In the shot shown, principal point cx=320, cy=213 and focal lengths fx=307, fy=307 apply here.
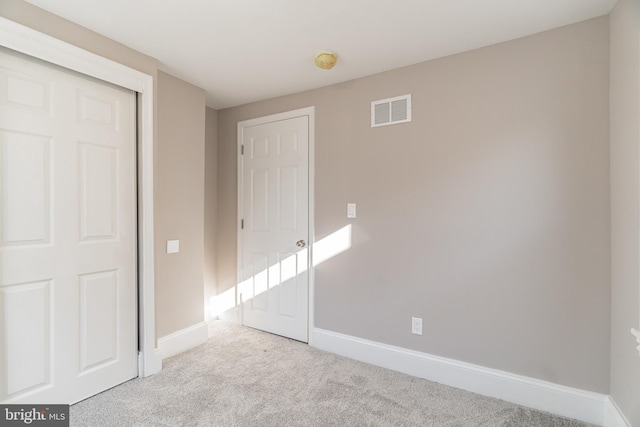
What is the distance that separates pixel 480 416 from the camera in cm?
185

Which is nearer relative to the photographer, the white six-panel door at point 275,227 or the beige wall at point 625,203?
the beige wall at point 625,203

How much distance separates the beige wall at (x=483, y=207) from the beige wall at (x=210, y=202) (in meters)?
1.33

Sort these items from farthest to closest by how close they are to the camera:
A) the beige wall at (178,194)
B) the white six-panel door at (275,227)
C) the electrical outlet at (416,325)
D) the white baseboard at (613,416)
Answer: the white six-panel door at (275,227)
the beige wall at (178,194)
the electrical outlet at (416,325)
the white baseboard at (613,416)

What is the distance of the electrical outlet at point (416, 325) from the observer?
92.4 inches

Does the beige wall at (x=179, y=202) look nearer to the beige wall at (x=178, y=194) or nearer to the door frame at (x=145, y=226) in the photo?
the beige wall at (x=178, y=194)

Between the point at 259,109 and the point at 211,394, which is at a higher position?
the point at 259,109

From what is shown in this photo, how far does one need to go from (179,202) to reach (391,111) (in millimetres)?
1957

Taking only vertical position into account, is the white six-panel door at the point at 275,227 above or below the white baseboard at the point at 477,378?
above

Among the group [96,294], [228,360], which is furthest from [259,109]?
[228,360]

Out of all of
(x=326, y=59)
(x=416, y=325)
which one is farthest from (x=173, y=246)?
(x=416, y=325)

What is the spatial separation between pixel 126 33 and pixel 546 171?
283cm

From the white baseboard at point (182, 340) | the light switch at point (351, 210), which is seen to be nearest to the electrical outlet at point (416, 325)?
the light switch at point (351, 210)

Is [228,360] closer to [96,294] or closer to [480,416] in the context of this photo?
[96,294]

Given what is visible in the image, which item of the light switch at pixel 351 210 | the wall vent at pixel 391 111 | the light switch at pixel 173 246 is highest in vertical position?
the wall vent at pixel 391 111
